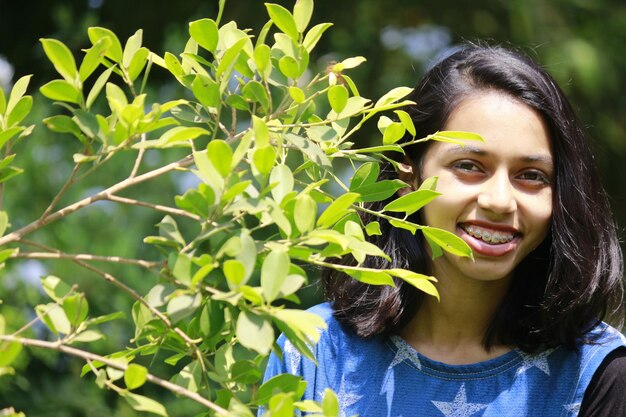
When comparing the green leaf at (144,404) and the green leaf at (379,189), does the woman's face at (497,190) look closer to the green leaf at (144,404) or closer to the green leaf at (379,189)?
the green leaf at (379,189)

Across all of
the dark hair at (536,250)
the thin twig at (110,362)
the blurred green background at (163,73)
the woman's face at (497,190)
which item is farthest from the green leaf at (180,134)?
the blurred green background at (163,73)

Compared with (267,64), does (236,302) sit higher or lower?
lower

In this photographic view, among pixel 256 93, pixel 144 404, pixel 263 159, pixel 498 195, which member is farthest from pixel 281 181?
pixel 498 195

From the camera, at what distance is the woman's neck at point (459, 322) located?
179 cm

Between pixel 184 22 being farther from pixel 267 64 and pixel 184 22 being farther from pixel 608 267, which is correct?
pixel 267 64

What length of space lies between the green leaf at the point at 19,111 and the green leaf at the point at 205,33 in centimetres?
18

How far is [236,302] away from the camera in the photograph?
92cm

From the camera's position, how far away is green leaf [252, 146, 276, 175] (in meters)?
0.98

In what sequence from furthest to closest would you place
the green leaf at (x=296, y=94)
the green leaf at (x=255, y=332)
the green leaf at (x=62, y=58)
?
the green leaf at (x=296, y=94) → the green leaf at (x=62, y=58) → the green leaf at (x=255, y=332)

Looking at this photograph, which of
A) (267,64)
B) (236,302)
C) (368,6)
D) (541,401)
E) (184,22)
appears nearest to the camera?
(236,302)

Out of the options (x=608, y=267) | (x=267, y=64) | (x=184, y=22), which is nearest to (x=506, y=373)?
(x=608, y=267)

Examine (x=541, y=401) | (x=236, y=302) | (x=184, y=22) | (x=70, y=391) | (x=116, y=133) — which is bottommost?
(x=70, y=391)

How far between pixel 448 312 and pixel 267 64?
33.1 inches

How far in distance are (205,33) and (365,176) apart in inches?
9.5
